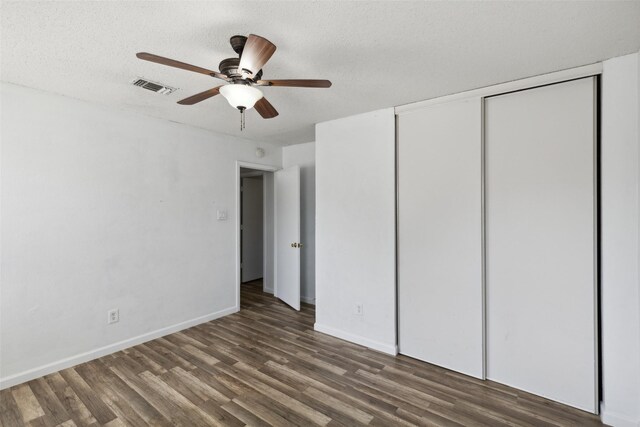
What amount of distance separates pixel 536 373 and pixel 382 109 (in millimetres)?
2560

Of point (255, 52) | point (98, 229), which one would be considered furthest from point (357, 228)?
point (98, 229)

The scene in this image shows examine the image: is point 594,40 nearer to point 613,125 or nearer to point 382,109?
point 613,125

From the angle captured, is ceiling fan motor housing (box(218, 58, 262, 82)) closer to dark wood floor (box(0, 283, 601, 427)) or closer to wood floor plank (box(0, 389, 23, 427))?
dark wood floor (box(0, 283, 601, 427))

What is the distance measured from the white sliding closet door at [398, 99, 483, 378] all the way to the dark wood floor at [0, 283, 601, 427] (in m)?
0.27

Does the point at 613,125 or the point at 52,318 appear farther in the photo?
the point at 52,318

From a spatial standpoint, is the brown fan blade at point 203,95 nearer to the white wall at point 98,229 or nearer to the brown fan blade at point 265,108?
the brown fan blade at point 265,108

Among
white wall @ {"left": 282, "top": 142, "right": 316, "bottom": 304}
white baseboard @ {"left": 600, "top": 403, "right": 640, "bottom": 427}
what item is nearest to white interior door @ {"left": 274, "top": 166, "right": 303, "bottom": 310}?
white wall @ {"left": 282, "top": 142, "right": 316, "bottom": 304}

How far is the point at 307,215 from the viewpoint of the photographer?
15.5ft

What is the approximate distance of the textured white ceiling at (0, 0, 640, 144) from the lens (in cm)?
154

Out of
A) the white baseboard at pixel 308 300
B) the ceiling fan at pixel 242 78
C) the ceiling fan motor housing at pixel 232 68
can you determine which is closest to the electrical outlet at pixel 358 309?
the white baseboard at pixel 308 300

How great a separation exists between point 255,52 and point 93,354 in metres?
3.10

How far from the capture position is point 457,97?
2.63m

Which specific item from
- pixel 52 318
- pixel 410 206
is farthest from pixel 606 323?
pixel 52 318

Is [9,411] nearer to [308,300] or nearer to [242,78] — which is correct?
[242,78]
